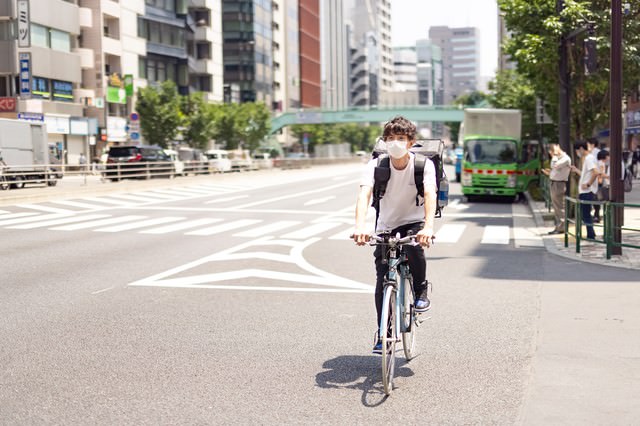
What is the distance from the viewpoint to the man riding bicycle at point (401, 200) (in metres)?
5.70

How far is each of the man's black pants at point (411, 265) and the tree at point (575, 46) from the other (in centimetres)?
1329

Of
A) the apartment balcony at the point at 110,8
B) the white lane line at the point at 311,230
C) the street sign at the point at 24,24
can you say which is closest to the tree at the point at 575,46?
the white lane line at the point at 311,230

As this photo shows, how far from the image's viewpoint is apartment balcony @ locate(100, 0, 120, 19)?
2500 inches

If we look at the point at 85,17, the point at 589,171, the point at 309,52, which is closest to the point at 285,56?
the point at 309,52

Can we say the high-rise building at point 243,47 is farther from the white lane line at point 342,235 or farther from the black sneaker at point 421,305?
the black sneaker at point 421,305

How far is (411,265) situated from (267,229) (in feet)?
41.1

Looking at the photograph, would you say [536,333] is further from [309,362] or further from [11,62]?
[11,62]

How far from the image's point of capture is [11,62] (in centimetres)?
5384

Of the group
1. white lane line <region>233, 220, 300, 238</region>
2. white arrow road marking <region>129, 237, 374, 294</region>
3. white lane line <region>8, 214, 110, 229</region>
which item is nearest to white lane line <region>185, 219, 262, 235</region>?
white lane line <region>233, 220, 300, 238</region>

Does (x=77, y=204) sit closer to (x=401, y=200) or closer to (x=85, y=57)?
(x=401, y=200)

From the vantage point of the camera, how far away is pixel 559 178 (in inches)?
651

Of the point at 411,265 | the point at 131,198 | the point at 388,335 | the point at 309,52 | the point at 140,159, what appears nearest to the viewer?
the point at 388,335

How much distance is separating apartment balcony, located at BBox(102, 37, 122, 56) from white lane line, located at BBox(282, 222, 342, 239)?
47.4 m

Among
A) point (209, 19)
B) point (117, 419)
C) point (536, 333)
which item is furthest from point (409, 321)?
point (209, 19)
